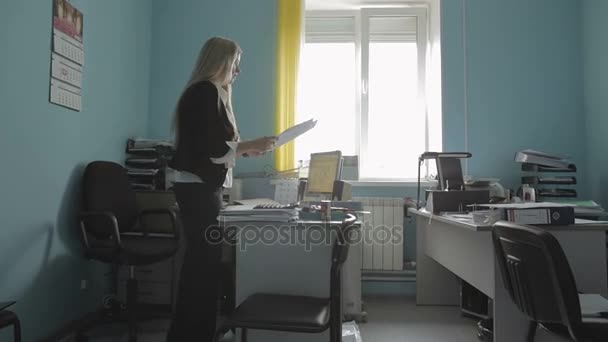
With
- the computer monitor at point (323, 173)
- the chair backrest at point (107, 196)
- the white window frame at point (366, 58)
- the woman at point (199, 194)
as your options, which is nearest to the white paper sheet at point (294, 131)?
the woman at point (199, 194)

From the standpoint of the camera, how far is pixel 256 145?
1.69 metres

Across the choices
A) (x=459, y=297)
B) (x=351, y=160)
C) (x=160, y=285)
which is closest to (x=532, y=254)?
(x=351, y=160)

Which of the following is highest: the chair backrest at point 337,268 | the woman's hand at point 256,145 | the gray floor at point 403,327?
the woman's hand at point 256,145

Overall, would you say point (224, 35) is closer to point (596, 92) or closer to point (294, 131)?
point (294, 131)

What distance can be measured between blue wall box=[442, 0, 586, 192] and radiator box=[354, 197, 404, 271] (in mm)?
711

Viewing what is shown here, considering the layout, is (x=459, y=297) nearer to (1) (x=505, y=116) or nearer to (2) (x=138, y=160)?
(1) (x=505, y=116)

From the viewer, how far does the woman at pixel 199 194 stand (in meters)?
1.59

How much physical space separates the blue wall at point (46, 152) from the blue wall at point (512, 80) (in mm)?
2607

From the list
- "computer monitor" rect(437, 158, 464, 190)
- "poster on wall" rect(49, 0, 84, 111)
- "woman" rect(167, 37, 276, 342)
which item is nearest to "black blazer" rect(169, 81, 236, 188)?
"woman" rect(167, 37, 276, 342)

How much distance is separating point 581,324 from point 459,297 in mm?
1769

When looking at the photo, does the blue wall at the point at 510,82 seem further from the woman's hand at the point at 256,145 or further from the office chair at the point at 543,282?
the office chair at the point at 543,282

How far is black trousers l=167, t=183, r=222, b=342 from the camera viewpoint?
1584 millimetres

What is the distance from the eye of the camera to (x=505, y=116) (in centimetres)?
316

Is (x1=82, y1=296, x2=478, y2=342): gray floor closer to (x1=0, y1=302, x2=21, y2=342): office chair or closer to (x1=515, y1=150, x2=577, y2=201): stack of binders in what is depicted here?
(x1=0, y1=302, x2=21, y2=342): office chair
